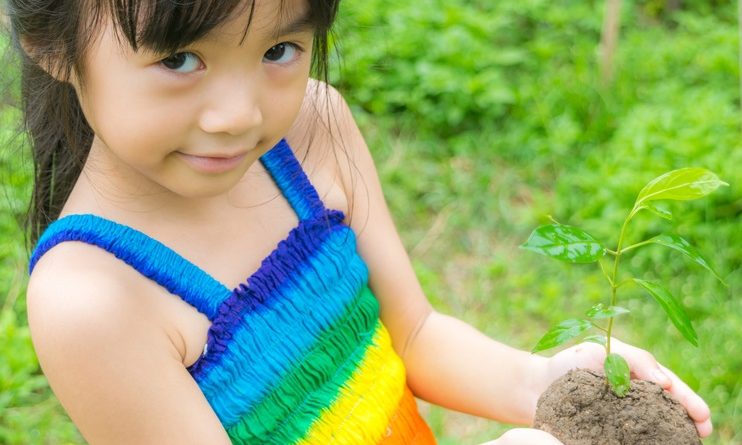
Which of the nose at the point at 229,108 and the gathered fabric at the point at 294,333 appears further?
the gathered fabric at the point at 294,333

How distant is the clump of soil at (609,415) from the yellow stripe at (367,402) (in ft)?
1.14

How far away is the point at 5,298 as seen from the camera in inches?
101

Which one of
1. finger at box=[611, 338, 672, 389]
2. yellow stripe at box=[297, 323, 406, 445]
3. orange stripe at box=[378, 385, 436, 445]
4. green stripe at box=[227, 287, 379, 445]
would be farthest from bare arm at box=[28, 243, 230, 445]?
finger at box=[611, 338, 672, 389]

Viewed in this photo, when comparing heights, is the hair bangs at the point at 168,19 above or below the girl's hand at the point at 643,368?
above

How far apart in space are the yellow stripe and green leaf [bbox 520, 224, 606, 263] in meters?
0.46

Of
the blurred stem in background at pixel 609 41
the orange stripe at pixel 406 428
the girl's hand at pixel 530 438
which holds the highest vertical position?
the girl's hand at pixel 530 438

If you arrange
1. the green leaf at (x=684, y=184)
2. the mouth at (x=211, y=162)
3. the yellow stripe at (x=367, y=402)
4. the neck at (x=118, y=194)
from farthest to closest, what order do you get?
1. the yellow stripe at (x=367, y=402)
2. the neck at (x=118, y=194)
3. the mouth at (x=211, y=162)
4. the green leaf at (x=684, y=184)

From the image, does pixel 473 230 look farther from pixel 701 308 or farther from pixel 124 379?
pixel 124 379

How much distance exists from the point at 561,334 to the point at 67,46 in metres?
0.64

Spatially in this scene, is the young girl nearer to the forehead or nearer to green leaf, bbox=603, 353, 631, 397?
the forehead

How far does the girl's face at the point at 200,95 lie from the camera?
1.14 meters

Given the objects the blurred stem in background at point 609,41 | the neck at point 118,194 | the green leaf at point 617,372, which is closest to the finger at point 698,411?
the green leaf at point 617,372

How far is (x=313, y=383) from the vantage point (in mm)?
1442

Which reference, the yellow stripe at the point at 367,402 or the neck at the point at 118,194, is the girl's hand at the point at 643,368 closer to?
the yellow stripe at the point at 367,402
